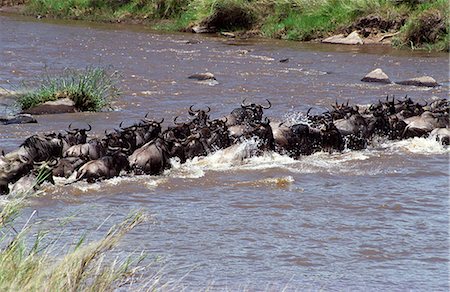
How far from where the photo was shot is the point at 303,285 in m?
6.69

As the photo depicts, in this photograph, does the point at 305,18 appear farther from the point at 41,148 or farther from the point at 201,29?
the point at 41,148

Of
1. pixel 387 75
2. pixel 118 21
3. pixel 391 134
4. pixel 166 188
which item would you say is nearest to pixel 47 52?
pixel 387 75

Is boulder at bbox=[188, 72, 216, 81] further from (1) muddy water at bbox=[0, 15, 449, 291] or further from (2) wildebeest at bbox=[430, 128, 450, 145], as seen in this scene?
(2) wildebeest at bbox=[430, 128, 450, 145]

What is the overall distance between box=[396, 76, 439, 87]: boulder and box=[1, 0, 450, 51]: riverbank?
251 inches

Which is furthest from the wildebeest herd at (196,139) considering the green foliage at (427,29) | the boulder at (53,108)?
the green foliage at (427,29)

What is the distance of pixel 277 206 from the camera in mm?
9109

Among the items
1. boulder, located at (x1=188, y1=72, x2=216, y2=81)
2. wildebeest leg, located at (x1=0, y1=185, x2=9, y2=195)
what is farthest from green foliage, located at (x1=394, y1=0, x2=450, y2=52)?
wildebeest leg, located at (x1=0, y1=185, x2=9, y2=195)

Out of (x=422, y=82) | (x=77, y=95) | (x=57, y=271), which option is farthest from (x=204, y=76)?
(x=57, y=271)

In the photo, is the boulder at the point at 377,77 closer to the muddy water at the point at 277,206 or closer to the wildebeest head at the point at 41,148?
the muddy water at the point at 277,206

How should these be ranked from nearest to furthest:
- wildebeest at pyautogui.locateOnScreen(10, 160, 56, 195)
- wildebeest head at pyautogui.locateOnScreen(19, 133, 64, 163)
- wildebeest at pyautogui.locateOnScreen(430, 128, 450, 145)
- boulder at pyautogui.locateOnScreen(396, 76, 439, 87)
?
1. wildebeest at pyautogui.locateOnScreen(10, 160, 56, 195)
2. wildebeest head at pyautogui.locateOnScreen(19, 133, 64, 163)
3. wildebeest at pyautogui.locateOnScreen(430, 128, 450, 145)
4. boulder at pyautogui.locateOnScreen(396, 76, 439, 87)

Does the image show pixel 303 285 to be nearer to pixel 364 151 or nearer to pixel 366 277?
pixel 366 277

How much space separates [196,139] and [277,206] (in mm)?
2372

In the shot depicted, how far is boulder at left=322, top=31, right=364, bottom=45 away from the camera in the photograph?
27.3m

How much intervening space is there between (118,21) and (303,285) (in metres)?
31.4
